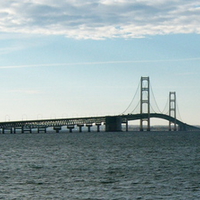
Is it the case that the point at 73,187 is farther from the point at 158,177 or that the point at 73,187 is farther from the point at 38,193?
the point at 158,177

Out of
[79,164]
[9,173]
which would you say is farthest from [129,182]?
[79,164]

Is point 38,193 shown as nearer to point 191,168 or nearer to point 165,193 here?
point 165,193

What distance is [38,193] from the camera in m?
37.9

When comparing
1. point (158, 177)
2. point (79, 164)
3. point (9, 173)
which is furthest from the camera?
point (79, 164)

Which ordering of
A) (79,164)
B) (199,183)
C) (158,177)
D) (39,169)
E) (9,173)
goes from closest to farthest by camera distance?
(199,183), (158,177), (9,173), (39,169), (79,164)

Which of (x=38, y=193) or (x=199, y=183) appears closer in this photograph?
(x=38, y=193)

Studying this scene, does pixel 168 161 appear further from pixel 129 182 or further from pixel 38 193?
pixel 38 193

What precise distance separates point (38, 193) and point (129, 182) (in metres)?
8.65

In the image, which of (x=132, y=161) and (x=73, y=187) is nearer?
(x=73, y=187)

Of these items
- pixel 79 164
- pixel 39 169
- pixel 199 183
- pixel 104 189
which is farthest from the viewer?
pixel 79 164

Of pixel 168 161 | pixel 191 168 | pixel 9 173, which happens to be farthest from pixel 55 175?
pixel 168 161

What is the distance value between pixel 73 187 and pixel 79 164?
19.0m

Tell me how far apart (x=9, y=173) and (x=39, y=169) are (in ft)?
14.0

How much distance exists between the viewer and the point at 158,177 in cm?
4656
